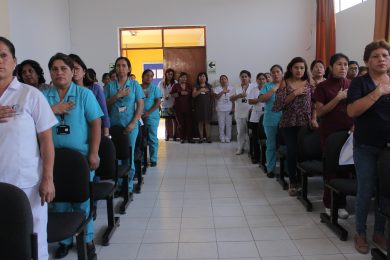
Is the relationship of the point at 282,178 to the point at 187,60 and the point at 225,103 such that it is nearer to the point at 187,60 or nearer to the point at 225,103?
the point at 225,103

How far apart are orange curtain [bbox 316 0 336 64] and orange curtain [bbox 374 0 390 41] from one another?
1782mm

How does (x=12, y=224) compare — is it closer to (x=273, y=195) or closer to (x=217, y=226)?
(x=217, y=226)

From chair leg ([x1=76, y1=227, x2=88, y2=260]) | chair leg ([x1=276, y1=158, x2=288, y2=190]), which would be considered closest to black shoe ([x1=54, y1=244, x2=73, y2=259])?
chair leg ([x1=76, y1=227, x2=88, y2=260])

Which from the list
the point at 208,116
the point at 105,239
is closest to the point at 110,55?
the point at 208,116

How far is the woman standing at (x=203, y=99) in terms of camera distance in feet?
25.8

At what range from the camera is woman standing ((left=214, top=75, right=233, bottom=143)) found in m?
7.68

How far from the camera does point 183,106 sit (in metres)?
7.94

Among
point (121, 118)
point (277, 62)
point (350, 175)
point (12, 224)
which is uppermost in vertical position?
point (277, 62)

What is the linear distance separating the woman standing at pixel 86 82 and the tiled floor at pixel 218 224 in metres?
0.88

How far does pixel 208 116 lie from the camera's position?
8.03m

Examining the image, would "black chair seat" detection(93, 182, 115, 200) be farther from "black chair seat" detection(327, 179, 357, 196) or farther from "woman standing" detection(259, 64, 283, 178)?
"woman standing" detection(259, 64, 283, 178)

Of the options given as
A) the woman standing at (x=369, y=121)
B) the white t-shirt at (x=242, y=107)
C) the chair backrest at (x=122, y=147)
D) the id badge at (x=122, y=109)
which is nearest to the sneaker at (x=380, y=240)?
the woman standing at (x=369, y=121)

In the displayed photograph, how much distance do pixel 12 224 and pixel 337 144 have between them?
2.36 meters

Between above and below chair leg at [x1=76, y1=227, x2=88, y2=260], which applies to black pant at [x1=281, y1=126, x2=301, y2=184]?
above
